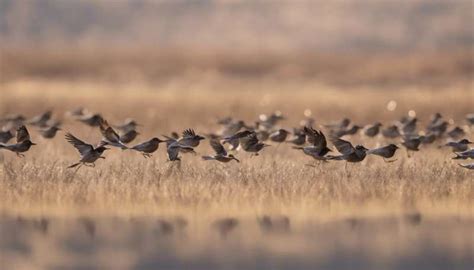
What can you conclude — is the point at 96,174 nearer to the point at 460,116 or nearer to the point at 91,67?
the point at 460,116

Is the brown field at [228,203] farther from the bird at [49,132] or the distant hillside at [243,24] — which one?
the distant hillside at [243,24]

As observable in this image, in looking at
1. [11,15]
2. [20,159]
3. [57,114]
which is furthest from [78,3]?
[20,159]

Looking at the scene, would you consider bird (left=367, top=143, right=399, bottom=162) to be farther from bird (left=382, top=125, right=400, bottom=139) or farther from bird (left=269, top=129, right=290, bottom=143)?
bird (left=382, top=125, right=400, bottom=139)

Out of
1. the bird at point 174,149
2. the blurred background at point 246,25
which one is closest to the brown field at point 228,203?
the bird at point 174,149

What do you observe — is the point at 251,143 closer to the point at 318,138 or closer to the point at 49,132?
the point at 318,138

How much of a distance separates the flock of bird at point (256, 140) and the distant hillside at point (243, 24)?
105 meters

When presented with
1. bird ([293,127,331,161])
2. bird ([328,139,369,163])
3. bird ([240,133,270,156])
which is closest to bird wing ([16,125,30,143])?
bird ([240,133,270,156])

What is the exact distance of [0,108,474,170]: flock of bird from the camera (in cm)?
1664

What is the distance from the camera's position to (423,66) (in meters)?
64.9

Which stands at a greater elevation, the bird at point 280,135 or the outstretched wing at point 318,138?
the bird at point 280,135

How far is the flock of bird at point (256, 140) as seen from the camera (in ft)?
54.6

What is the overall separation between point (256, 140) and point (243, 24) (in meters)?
126

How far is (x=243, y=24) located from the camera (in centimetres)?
14300

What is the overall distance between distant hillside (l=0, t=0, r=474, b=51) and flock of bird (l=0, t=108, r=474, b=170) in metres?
105
